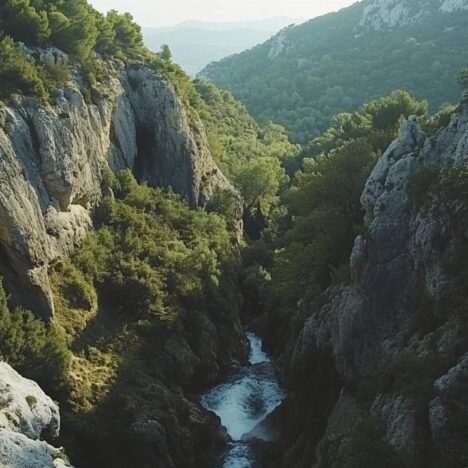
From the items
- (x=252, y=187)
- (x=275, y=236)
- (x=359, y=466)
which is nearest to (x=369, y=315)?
(x=359, y=466)

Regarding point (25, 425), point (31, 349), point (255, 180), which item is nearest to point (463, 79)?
point (31, 349)

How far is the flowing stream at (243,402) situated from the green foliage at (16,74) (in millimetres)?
24428

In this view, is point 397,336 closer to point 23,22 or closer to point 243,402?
point 243,402

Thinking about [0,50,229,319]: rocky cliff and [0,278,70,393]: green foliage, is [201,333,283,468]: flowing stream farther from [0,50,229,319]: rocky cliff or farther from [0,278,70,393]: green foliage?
[0,50,229,319]: rocky cliff

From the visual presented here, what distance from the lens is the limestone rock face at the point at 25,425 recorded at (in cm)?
2241

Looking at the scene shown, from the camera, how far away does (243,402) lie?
43719 millimetres

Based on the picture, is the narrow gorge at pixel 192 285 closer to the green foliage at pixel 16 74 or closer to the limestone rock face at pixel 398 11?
the green foliage at pixel 16 74

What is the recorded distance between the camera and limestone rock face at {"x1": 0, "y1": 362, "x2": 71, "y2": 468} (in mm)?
22406

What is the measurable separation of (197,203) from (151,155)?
6977 mm

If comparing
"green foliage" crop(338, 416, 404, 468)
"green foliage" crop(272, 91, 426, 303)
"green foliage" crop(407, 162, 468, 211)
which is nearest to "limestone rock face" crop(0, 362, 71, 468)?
"green foliage" crop(338, 416, 404, 468)

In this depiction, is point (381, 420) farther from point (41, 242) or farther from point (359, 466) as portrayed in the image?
point (41, 242)

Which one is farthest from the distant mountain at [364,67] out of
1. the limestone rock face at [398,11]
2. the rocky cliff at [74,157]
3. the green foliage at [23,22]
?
the green foliage at [23,22]

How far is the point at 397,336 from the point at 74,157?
2580cm

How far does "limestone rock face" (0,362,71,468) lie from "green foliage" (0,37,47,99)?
815 inches
